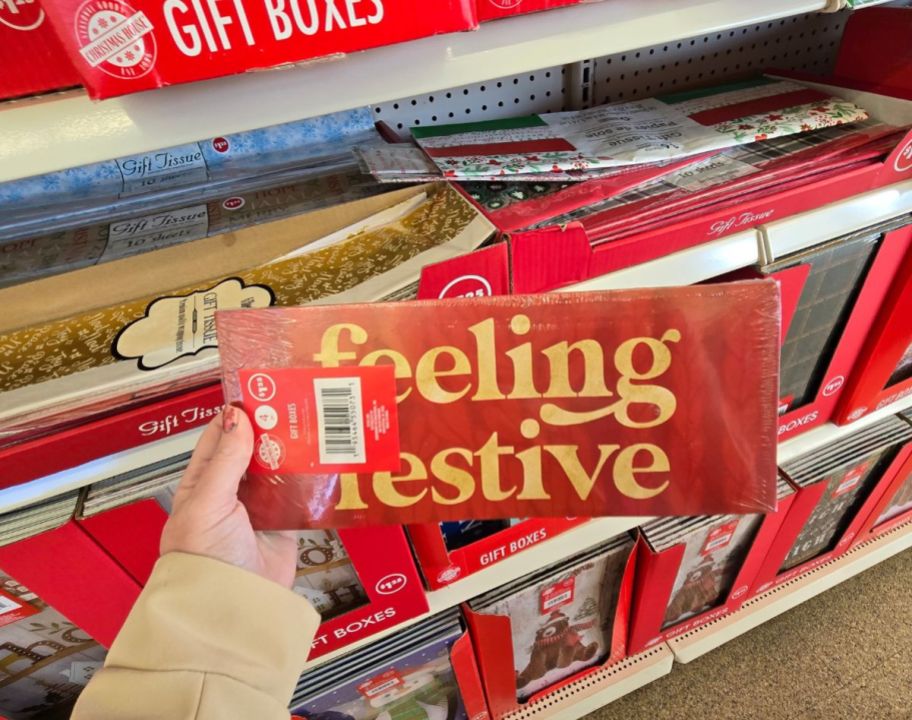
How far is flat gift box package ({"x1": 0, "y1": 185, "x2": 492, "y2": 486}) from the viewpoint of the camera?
0.47m

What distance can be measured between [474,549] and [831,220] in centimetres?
60

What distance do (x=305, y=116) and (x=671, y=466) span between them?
395mm

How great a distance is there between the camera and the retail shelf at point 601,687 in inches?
45.4

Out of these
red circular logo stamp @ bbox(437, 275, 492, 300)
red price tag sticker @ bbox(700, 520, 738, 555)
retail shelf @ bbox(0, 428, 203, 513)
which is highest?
red circular logo stamp @ bbox(437, 275, 492, 300)

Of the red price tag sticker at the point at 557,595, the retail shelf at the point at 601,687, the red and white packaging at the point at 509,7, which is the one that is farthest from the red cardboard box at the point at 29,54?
the retail shelf at the point at 601,687

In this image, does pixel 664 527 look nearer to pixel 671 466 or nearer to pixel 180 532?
pixel 671 466

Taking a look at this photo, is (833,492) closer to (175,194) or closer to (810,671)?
(810,671)

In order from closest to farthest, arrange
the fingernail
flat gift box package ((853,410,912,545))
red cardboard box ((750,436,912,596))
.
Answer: the fingernail
red cardboard box ((750,436,912,596))
flat gift box package ((853,410,912,545))

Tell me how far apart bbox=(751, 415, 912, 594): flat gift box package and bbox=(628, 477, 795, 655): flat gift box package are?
3cm

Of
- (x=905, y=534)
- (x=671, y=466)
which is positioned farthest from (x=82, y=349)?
(x=905, y=534)

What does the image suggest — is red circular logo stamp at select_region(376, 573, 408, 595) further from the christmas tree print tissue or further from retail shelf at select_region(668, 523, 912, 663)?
retail shelf at select_region(668, 523, 912, 663)

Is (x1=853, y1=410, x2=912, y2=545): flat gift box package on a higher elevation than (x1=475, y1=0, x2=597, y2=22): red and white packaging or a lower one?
lower

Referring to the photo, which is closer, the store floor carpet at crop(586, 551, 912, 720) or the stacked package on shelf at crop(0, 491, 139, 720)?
the stacked package on shelf at crop(0, 491, 139, 720)

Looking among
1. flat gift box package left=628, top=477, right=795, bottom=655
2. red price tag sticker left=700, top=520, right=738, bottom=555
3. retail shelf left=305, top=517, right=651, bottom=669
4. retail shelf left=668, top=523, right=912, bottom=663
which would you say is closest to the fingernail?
retail shelf left=305, top=517, right=651, bottom=669
